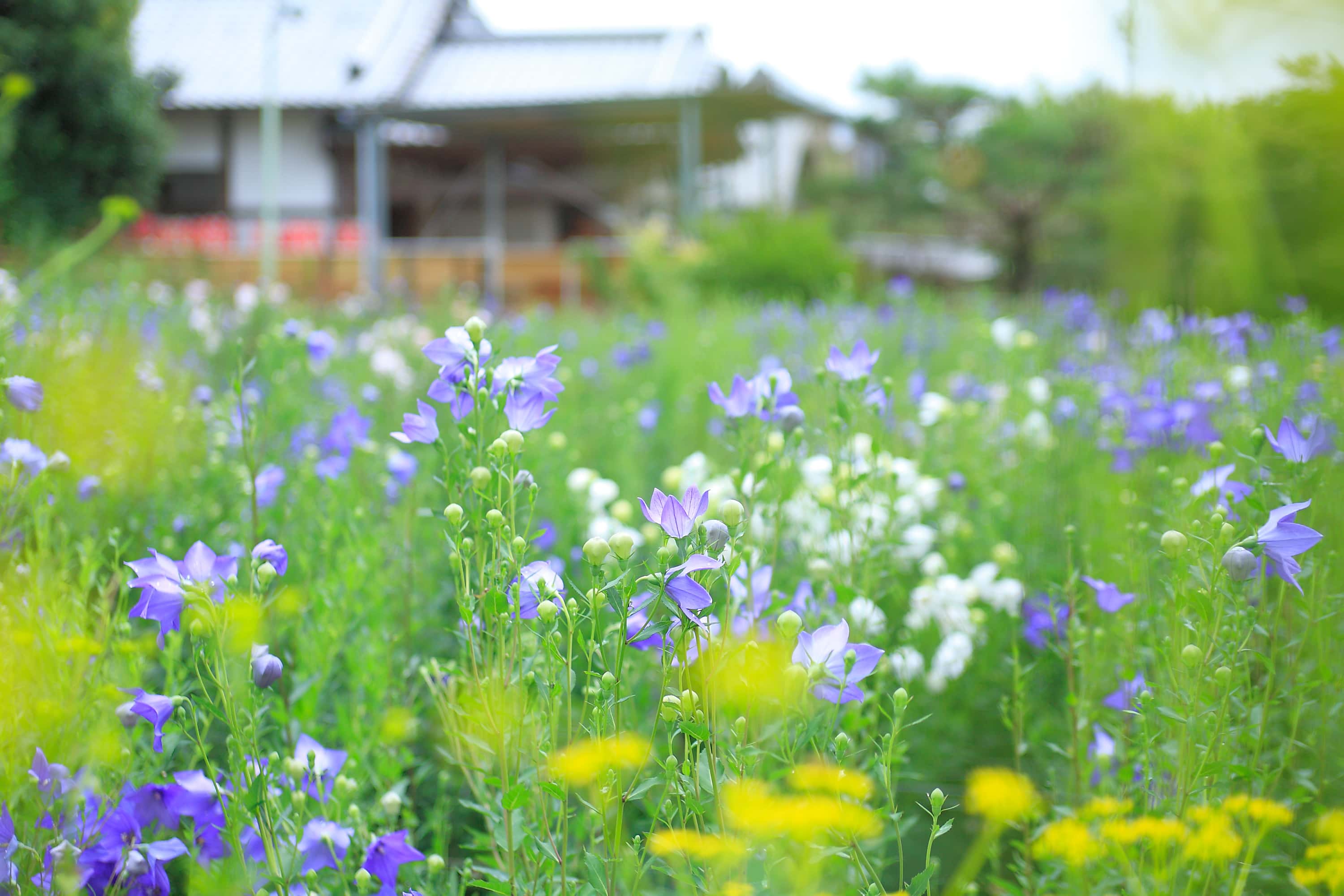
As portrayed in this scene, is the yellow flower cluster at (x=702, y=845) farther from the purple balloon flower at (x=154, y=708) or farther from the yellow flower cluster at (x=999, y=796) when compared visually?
the purple balloon flower at (x=154, y=708)

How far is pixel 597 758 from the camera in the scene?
0.76 meters

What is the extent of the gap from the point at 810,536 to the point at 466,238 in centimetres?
1502

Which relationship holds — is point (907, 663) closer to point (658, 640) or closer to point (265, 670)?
point (658, 640)

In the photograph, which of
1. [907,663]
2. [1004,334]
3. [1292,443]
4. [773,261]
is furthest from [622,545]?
[773,261]

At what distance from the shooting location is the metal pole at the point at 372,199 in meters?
12.2

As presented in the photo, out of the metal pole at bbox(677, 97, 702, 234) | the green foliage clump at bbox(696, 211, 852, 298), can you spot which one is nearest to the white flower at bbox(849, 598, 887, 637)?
the green foliage clump at bbox(696, 211, 852, 298)

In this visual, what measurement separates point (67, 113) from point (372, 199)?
23.1 ft

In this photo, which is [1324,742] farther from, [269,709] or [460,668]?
[269,709]

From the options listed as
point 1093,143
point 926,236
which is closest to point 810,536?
point 1093,143

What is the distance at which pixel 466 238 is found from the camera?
642 inches

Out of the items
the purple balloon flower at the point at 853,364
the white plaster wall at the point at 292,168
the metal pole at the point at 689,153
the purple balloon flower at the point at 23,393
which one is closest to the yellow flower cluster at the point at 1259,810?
the purple balloon flower at the point at 853,364

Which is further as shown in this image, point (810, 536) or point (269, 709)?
point (810, 536)

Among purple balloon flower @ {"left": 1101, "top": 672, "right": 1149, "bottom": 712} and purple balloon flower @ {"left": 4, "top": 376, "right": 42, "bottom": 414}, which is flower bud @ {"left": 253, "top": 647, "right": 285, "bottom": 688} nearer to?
purple balloon flower @ {"left": 4, "top": 376, "right": 42, "bottom": 414}

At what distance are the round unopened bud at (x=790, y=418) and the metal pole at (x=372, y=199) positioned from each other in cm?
996
